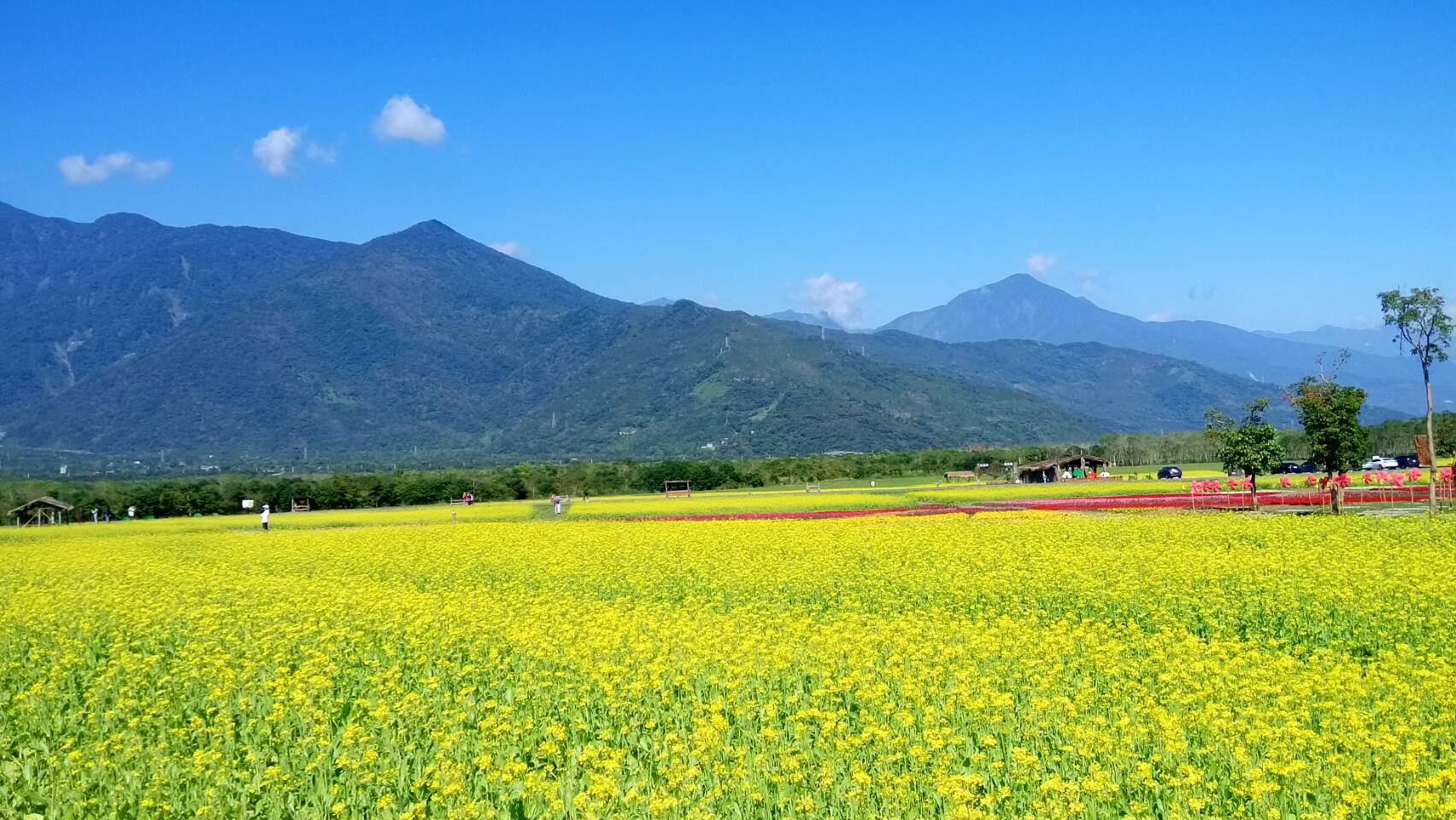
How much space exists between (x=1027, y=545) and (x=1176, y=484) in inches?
1609

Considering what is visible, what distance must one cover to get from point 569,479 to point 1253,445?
63.0 m

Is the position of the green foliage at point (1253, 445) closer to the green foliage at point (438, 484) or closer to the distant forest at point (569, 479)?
the distant forest at point (569, 479)

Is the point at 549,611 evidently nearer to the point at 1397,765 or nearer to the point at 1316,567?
the point at 1397,765

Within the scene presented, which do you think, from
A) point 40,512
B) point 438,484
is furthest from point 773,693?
point 438,484

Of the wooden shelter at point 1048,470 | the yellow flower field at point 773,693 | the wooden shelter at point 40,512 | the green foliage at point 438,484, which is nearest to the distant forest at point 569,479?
the green foliage at point 438,484

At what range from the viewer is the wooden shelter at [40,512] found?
70.3 meters

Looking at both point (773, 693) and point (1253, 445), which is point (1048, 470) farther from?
point (773, 693)

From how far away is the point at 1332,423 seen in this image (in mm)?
36625

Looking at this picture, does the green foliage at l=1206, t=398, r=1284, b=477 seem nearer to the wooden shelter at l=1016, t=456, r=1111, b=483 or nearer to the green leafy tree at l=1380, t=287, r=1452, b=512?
the green leafy tree at l=1380, t=287, r=1452, b=512

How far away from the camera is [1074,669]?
11148mm

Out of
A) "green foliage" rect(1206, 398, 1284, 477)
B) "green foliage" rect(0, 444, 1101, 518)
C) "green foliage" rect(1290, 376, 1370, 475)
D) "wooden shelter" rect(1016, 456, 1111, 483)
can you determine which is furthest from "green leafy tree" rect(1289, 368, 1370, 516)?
"green foliage" rect(0, 444, 1101, 518)

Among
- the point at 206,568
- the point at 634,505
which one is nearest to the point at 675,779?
the point at 206,568

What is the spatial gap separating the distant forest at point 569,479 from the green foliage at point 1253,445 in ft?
145

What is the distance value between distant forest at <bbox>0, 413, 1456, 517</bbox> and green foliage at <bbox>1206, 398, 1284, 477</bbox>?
1734 inches
